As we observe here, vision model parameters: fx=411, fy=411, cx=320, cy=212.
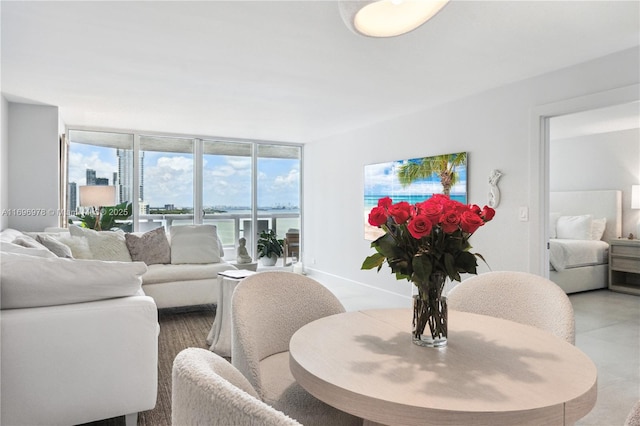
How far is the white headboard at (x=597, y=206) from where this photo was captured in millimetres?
6176

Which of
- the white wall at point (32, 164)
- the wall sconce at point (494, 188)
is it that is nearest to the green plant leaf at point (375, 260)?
the wall sconce at point (494, 188)

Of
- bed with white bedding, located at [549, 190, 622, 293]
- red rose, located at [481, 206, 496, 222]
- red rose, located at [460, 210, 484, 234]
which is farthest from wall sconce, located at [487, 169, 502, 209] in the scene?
red rose, located at [460, 210, 484, 234]

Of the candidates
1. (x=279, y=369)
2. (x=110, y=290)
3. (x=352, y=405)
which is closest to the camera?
(x=352, y=405)

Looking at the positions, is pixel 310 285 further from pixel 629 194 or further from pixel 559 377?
pixel 629 194

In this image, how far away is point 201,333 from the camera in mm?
3875

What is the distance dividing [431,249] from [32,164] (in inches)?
198

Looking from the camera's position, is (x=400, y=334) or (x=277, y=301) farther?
(x=277, y=301)

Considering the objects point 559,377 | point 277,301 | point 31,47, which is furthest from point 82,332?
point 31,47

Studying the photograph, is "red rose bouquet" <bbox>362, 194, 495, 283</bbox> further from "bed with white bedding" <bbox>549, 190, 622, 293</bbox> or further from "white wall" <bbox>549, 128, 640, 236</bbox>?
"white wall" <bbox>549, 128, 640, 236</bbox>

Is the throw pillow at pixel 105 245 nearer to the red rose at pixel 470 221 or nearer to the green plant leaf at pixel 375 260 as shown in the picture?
the green plant leaf at pixel 375 260

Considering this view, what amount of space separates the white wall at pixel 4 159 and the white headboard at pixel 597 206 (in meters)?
7.84

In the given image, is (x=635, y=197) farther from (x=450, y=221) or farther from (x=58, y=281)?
(x=58, y=281)

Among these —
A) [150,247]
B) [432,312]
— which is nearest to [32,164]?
[150,247]

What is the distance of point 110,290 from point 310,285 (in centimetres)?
104
